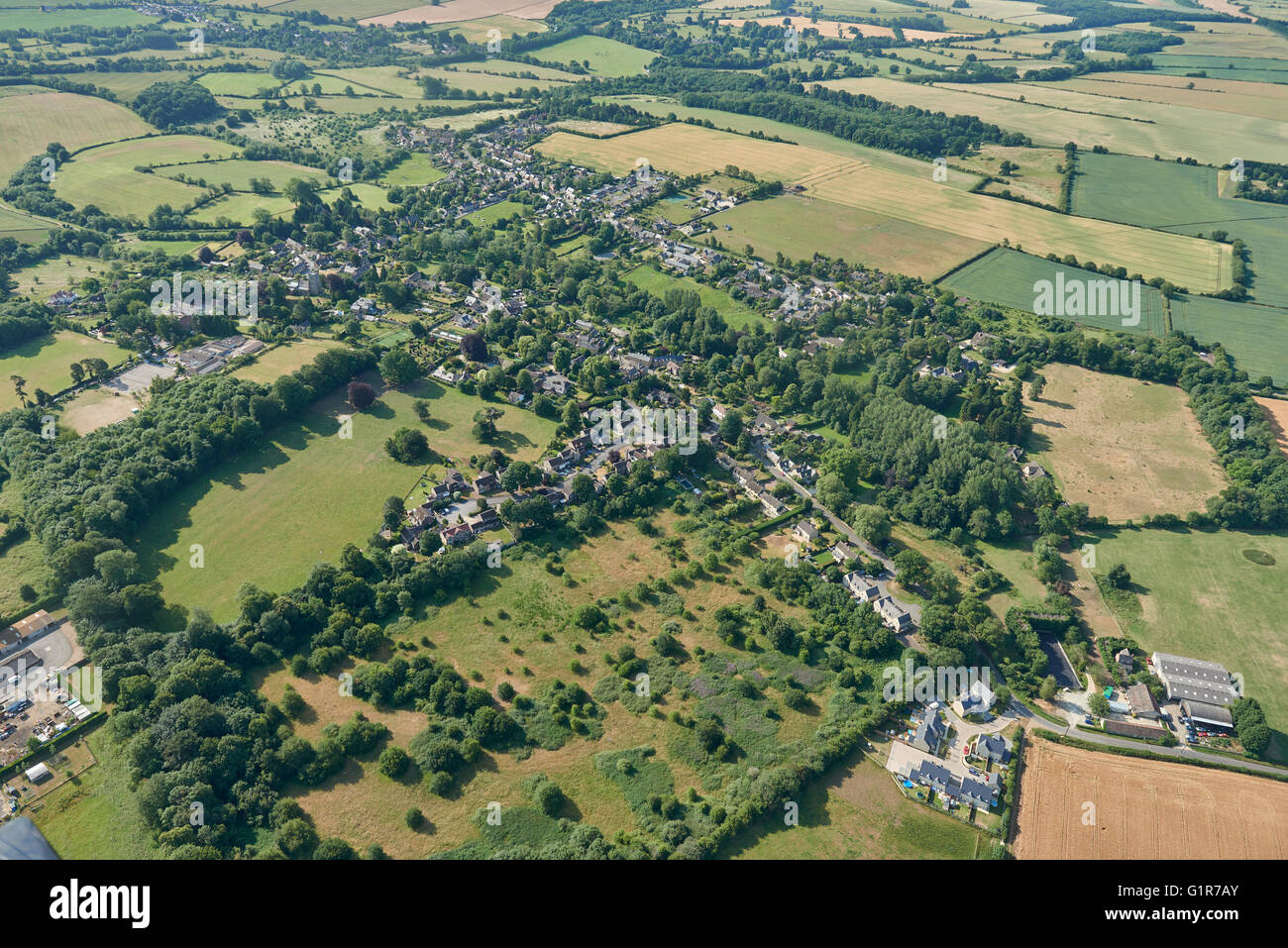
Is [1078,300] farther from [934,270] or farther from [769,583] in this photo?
[769,583]

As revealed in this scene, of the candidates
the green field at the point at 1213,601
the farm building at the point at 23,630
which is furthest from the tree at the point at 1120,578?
the farm building at the point at 23,630

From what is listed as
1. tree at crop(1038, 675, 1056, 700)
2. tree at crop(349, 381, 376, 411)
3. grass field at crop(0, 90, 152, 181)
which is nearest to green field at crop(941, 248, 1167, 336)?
tree at crop(1038, 675, 1056, 700)

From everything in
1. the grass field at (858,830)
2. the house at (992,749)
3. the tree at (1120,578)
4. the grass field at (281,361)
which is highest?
the grass field at (281,361)

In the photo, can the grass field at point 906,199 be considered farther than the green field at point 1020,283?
Yes

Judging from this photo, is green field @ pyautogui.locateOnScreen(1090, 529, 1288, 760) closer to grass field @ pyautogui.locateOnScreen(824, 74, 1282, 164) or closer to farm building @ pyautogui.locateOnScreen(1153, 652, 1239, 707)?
farm building @ pyautogui.locateOnScreen(1153, 652, 1239, 707)

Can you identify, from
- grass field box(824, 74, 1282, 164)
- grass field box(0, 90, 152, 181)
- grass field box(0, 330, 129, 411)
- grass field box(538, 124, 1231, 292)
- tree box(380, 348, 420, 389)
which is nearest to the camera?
grass field box(0, 330, 129, 411)

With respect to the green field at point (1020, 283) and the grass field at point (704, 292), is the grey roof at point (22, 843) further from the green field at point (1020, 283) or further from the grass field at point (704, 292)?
the green field at point (1020, 283)

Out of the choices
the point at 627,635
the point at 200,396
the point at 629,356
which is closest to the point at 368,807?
the point at 627,635
